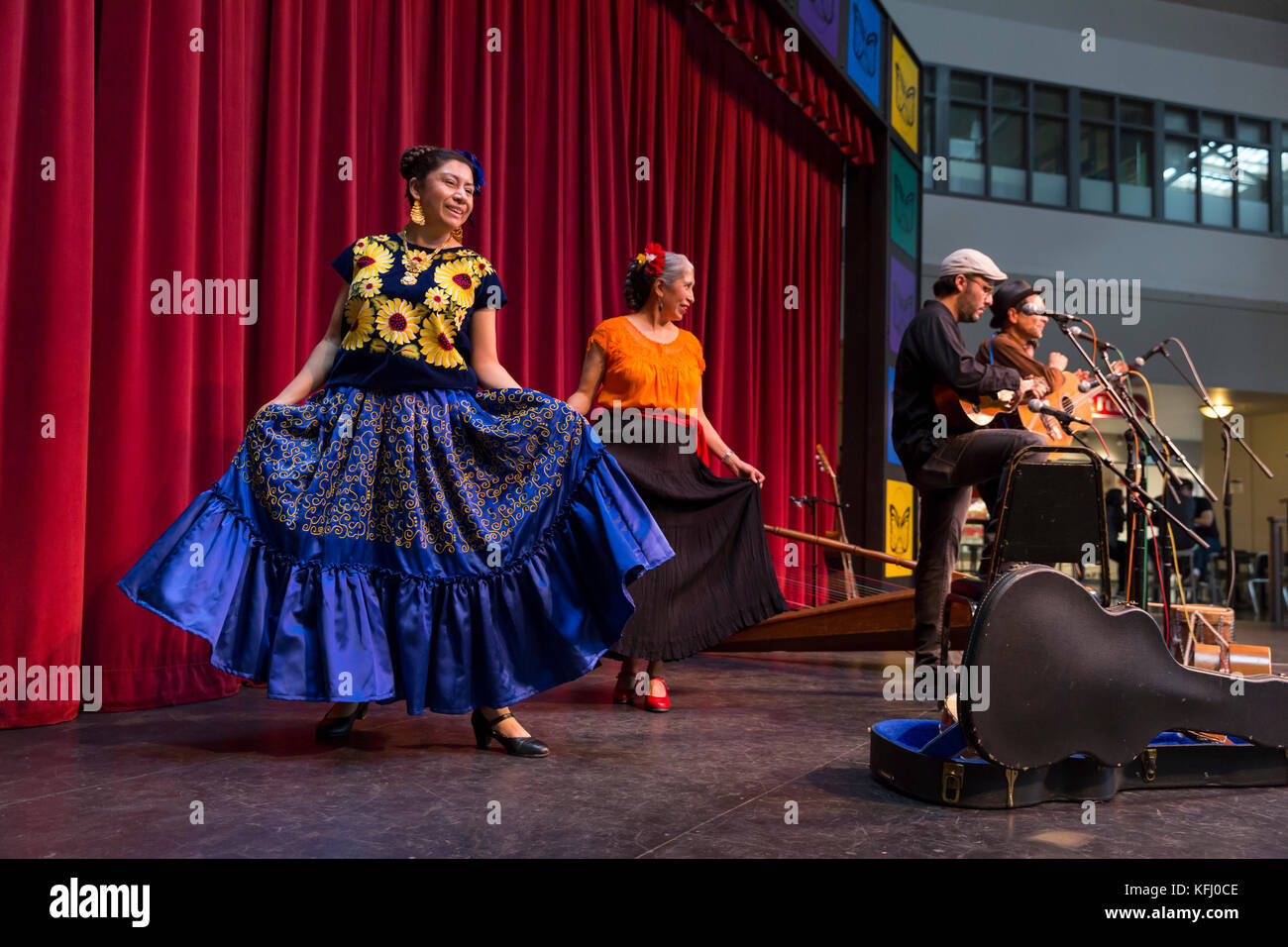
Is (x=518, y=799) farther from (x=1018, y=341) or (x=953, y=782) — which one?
(x=1018, y=341)

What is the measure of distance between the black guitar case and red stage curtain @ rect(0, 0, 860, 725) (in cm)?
224

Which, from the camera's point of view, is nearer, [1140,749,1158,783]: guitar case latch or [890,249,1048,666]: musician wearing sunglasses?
[1140,749,1158,783]: guitar case latch

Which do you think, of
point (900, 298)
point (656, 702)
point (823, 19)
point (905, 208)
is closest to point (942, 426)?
point (656, 702)

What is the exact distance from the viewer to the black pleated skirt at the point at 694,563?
3.39 metres

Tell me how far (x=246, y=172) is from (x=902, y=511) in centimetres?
549

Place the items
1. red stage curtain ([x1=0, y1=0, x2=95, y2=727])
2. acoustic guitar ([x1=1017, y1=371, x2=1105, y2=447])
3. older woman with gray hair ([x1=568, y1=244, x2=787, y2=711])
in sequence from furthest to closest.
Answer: acoustic guitar ([x1=1017, y1=371, x2=1105, y2=447]), older woman with gray hair ([x1=568, y1=244, x2=787, y2=711]), red stage curtain ([x1=0, y1=0, x2=95, y2=727])

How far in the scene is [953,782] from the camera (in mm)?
2094

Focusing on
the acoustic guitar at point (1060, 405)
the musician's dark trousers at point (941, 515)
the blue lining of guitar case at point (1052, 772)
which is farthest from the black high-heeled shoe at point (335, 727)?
the acoustic guitar at point (1060, 405)

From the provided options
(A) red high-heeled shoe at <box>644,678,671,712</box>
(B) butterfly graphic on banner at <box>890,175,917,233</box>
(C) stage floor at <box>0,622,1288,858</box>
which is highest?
(B) butterfly graphic on banner at <box>890,175,917,233</box>

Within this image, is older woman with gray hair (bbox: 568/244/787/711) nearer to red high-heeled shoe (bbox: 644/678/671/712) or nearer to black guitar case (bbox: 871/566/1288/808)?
red high-heeled shoe (bbox: 644/678/671/712)

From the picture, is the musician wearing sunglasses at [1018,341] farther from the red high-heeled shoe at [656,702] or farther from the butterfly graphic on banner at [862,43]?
the butterfly graphic on banner at [862,43]

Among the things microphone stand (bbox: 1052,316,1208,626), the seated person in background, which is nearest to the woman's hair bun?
microphone stand (bbox: 1052,316,1208,626)

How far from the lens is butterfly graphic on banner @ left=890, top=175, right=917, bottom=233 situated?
771cm
